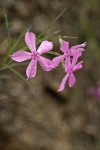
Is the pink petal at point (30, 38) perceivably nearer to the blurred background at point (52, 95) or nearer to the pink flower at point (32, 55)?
the pink flower at point (32, 55)

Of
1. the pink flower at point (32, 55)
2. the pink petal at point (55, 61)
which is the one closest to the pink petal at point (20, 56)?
the pink flower at point (32, 55)

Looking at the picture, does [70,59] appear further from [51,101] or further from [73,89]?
[73,89]

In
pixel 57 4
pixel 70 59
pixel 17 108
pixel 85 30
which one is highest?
pixel 57 4

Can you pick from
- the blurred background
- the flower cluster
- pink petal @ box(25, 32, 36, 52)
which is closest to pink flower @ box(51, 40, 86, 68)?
the flower cluster

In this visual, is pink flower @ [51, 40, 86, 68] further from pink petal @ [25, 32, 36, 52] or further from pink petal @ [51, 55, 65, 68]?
pink petal @ [25, 32, 36, 52]

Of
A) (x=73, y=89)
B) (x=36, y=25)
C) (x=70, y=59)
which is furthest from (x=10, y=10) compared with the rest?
(x=70, y=59)

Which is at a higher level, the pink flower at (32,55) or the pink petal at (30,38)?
the pink petal at (30,38)

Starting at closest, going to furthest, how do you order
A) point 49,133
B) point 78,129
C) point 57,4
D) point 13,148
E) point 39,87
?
point 13,148
point 49,133
point 39,87
point 78,129
point 57,4

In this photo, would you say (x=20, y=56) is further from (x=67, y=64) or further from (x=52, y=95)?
(x=52, y=95)
